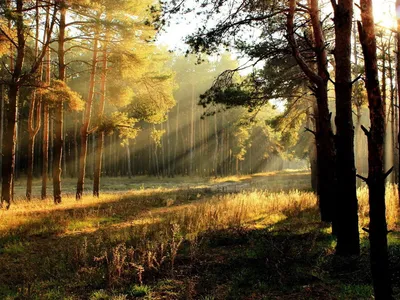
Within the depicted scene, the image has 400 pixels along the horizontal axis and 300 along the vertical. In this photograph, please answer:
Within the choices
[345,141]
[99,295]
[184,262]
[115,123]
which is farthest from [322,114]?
[115,123]

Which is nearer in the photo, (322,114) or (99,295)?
(99,295)

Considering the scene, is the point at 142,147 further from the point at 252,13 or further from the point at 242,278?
the point at 242,278

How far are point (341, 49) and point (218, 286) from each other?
4.48 m

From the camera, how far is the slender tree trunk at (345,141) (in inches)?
225

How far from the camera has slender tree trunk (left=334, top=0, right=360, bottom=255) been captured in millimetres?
5707

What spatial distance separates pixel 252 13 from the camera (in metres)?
8.27

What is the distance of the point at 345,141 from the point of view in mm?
5773

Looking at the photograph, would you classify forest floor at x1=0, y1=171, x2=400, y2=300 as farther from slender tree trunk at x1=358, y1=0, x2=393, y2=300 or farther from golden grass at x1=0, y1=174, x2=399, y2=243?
slender tree trunk at x1=358, y1=0, x2=393, y2=300

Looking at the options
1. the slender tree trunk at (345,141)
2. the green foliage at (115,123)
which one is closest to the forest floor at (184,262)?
the slender tree trunk at (345,141)

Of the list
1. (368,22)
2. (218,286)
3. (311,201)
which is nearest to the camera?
(368,22)

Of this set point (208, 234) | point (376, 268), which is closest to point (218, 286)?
point (376, 268)

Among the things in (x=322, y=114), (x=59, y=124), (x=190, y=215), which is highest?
(x=59, y=124)

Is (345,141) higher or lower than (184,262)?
higher

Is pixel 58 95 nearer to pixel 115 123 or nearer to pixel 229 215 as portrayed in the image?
pixel 115 123
